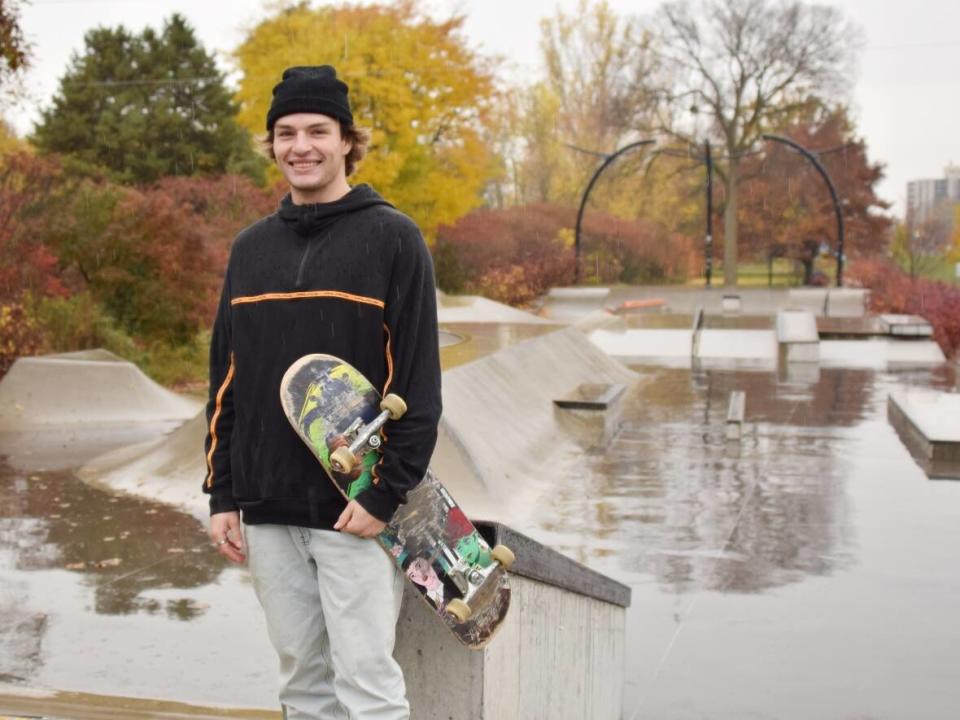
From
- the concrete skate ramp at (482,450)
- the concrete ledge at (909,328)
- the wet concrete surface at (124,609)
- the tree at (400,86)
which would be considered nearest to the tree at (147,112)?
the tree at (400,86)

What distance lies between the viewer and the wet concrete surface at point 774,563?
5.54m

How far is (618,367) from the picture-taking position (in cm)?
1800

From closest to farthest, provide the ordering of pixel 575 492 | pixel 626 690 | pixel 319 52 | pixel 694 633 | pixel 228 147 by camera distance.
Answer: pixel 626 690 → pixel 694 633 → pixel 575 492 → pixel 319 52 → pixel 228 147

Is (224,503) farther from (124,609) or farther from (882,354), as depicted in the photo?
(882,354)

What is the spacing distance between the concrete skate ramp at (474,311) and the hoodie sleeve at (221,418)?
1842cm

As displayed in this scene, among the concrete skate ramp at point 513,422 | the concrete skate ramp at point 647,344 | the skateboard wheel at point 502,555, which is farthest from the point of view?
the concrete skate ramp at point 647,344

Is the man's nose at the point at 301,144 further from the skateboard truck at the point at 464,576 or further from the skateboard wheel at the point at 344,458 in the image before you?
the skateboard truck at the point at 464,576

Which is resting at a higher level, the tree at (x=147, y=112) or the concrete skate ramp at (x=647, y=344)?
the tree at (x=147, y=112)

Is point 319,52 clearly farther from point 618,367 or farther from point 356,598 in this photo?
point 356,598

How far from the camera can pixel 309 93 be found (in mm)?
2934

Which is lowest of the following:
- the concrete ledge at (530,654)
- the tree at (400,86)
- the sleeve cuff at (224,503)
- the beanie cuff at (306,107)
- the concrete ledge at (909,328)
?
the concrete ledge at (909,328)

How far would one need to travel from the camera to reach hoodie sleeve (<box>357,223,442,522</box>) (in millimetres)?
2770

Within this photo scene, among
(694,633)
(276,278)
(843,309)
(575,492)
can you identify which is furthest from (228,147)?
(276,278)

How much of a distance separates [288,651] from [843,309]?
28768mm
